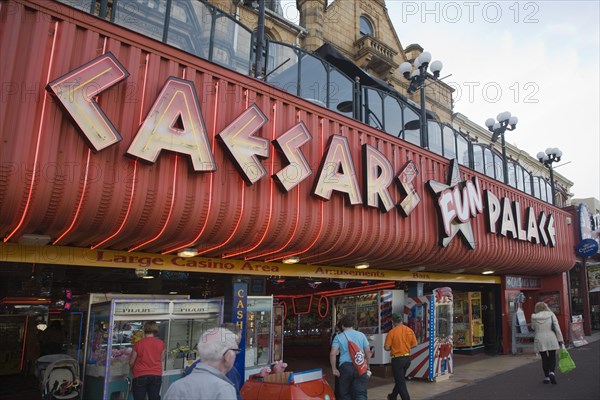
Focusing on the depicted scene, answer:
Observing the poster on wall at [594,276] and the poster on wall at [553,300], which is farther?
the poster on wall at [594,276]

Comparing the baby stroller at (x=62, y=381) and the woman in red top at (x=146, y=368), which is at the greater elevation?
the woman in red top at (x=146, y=368)

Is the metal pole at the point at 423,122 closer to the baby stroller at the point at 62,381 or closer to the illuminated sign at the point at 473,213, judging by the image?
the illuminated sign at the point at 473,213

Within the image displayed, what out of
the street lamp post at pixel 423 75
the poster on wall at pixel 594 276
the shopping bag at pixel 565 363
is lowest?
the shopping bag at pixel 565 363

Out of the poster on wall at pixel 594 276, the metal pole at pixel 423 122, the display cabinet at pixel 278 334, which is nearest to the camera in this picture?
the display cabinet at pixel 278 334

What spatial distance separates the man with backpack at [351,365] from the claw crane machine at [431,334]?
17.7 ft

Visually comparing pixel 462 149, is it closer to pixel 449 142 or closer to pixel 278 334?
pixel 449 142

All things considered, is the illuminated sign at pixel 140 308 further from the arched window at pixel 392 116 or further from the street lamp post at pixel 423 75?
the street lamp post at pixel 423 75

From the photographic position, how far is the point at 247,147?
7.82 metres

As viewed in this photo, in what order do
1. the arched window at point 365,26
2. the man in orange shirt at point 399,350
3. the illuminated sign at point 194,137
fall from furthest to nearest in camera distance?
the arched window at point 365,26 < the man in orange shirt at point 399,350 < the illuminated sign at point 194,137

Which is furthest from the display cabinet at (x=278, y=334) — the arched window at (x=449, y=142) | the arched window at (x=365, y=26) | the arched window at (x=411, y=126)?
the arched window at (x=365, y=26)

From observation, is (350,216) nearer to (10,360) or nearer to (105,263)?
(105,263)

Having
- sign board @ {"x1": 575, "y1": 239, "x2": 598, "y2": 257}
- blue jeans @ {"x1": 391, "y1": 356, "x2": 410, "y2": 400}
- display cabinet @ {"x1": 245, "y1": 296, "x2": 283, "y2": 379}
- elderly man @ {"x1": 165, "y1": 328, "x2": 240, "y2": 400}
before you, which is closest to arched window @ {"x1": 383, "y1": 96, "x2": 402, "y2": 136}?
display cabinet @ {"x1": 245, "y1": 296, "x2": 283, "y2": 379}

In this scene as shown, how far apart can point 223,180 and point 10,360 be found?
37.1ft

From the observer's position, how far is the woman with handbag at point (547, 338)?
10180mm
